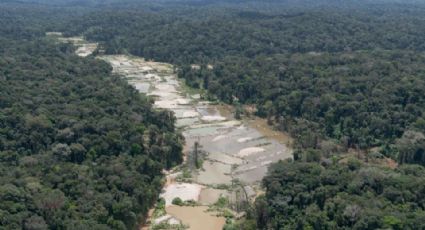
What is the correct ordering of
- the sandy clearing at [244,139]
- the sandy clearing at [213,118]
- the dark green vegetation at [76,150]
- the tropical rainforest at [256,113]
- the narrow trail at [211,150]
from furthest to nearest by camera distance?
the sandy clearing at [213,118] < the sandy clearing at [244,139] < the narrow trail at [211,150] < the tropical rainforest at [256,113] < the dark green vegetation at [76,150]

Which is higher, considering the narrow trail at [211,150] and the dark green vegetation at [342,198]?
the dark green vegetation at [342,198]

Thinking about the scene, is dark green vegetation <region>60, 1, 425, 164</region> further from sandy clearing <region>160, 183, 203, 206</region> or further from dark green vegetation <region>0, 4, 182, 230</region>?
dark green vegetation <region>0, 4, 182, 230</region>

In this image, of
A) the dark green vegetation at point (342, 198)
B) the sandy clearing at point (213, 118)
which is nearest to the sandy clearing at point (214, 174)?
the dark green vegetation at point (342, 198)

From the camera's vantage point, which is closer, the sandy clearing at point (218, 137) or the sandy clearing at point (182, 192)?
the sandy clearing at point (182, 192)

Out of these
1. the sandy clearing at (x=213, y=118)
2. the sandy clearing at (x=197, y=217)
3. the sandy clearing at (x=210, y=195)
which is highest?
the sandy clearing at (x=213, y=118)

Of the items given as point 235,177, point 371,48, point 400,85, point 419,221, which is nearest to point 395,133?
point 400,85

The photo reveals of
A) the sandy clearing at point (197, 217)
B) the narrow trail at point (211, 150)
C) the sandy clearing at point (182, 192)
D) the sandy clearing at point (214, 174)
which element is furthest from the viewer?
the sandy clearing at point (214, 174)

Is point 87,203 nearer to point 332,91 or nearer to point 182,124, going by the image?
point 182,124

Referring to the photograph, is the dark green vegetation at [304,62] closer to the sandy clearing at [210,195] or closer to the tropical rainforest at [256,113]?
the tropical rainforest at [256,113]
